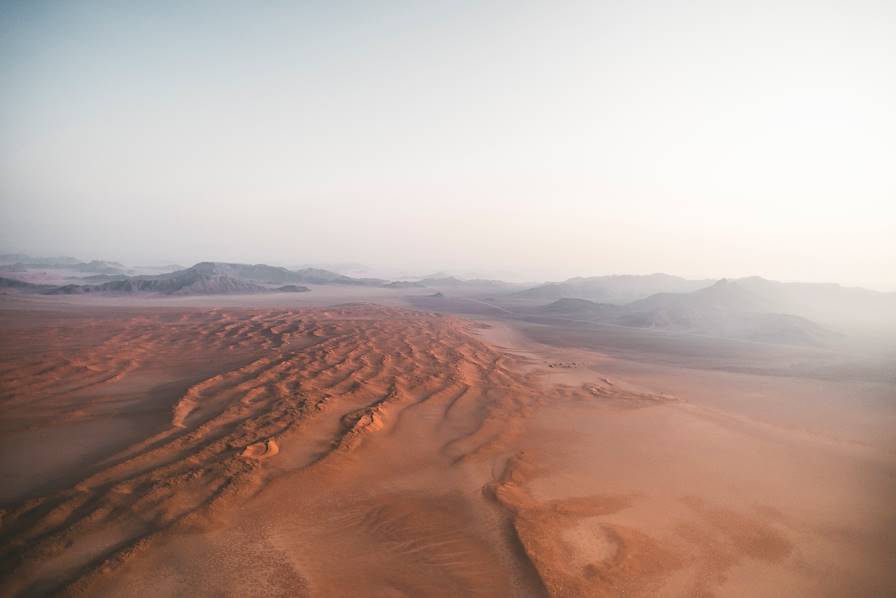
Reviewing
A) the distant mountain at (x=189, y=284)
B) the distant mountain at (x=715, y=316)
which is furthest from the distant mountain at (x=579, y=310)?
the distant mountain at (x=189, y=284)

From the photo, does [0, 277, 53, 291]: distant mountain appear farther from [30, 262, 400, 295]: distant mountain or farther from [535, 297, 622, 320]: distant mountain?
[535, 297, 622, 320]: distant mountain

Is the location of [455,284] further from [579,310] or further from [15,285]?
[15,285]

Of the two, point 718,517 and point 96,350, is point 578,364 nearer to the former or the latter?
point 718,517

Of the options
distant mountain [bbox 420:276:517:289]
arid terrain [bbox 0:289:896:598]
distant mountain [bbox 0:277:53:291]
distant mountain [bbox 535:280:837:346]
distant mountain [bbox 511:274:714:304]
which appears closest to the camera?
arid terrain [bbox 0:289:896:598]

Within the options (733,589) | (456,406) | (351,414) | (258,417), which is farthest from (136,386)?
(733,589)

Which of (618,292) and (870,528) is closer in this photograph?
(870,528)

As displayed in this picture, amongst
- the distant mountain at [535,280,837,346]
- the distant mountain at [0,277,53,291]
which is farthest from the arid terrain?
the distant mountain at [0,277,53,291]

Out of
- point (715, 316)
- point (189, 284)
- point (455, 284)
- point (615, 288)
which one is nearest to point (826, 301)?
point (715, 316)
